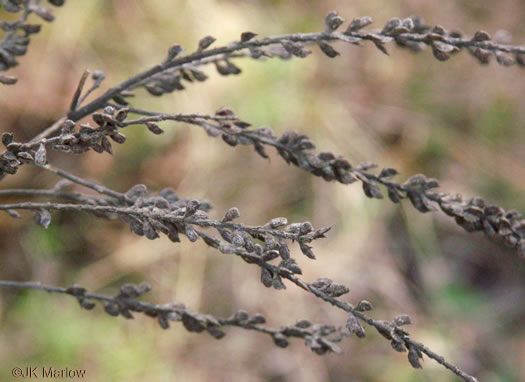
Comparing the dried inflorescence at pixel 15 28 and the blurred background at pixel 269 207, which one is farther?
the blurred background at pixel 269 207

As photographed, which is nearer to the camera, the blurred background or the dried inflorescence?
the dried inflorescence

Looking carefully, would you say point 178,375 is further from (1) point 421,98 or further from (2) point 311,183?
(1) point 421,98

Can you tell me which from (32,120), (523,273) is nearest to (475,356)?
(523,273)

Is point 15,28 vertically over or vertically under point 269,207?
under
